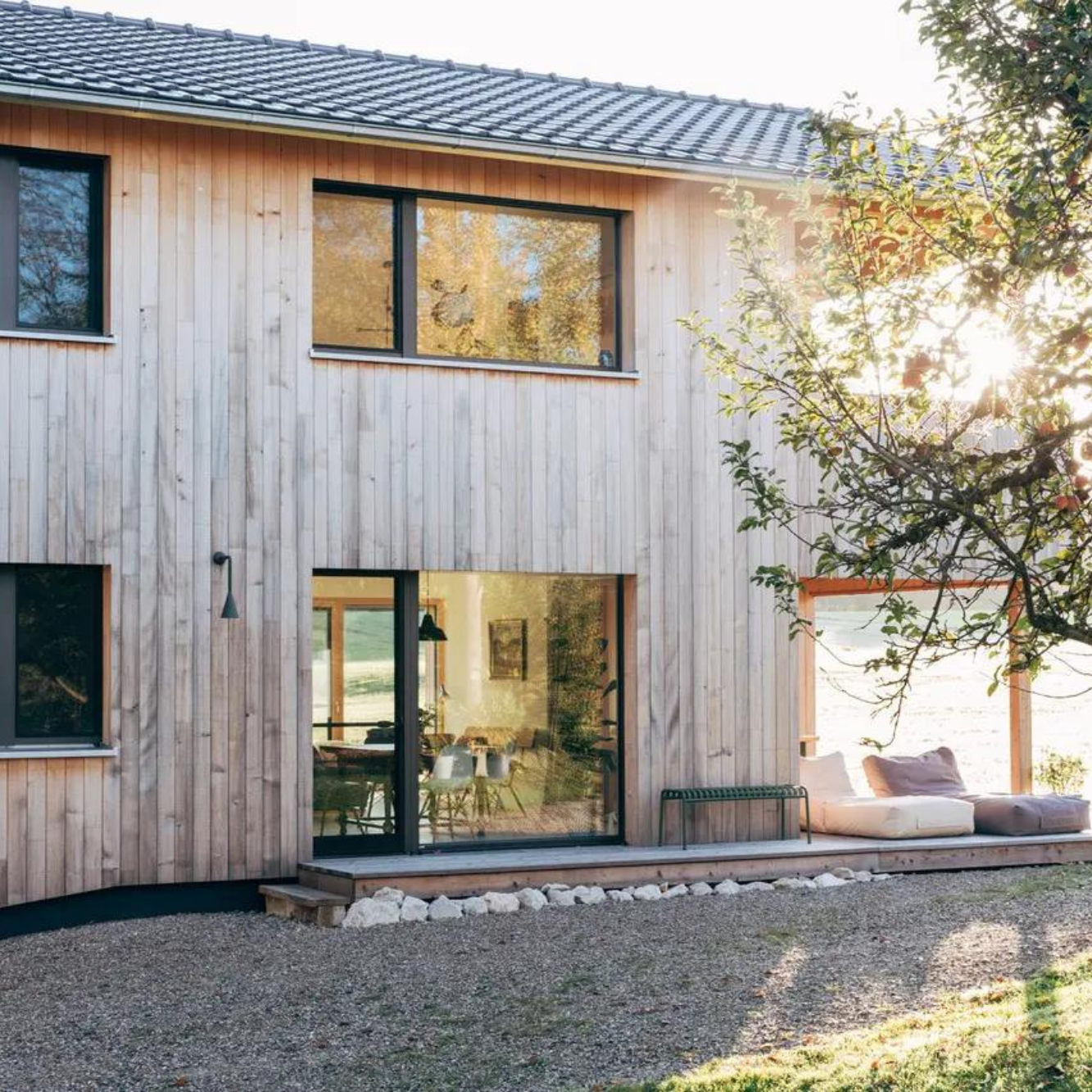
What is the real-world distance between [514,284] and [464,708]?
3185mm

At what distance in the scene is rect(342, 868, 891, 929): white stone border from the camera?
1055cm

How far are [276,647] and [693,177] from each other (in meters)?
4.57

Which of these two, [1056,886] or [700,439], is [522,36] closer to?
[700,439]

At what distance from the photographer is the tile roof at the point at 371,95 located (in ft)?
36.4

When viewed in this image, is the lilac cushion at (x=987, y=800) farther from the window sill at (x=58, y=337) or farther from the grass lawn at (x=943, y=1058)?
the window sill at (x=58, y=337)

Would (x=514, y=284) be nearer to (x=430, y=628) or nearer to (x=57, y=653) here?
(x=430, y=628)

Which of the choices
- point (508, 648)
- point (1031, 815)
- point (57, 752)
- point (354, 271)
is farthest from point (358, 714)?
point (1031, 815)

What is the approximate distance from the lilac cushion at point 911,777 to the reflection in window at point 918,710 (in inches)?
257

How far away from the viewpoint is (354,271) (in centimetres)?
1201

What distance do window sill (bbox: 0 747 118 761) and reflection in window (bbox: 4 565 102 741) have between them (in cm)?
11

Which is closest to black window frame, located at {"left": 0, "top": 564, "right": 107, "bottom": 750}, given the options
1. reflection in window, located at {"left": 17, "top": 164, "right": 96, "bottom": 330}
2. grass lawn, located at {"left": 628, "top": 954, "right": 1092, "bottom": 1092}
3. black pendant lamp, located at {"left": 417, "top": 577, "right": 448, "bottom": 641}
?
reflection in window, located at {"left": 17, "top": 164, "right": 96, "bottom": 330}

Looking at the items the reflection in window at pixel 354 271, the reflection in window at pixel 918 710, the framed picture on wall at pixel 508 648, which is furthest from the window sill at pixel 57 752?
the reflection in window at pixel 918 710

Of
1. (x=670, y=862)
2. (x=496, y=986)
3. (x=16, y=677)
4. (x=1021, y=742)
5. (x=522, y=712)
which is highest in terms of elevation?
(x=16, y=677)

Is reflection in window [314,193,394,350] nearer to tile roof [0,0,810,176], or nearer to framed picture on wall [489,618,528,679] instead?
tile roof [0,0,810,176]
